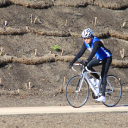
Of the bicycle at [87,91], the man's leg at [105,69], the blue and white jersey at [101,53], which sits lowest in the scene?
the bicycle at [87,91]

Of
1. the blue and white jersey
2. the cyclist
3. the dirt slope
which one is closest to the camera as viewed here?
the cyclist

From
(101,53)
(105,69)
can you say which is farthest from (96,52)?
(105,69)

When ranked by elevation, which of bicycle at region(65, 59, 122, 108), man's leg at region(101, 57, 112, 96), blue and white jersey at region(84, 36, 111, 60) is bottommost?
bicycle at region(65, 59, 122, 108)

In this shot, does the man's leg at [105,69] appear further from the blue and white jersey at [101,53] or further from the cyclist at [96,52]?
the blue and white jersey at [101,53]

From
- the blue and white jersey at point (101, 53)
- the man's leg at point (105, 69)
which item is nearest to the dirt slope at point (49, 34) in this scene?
the man's leg at point (105, 69)

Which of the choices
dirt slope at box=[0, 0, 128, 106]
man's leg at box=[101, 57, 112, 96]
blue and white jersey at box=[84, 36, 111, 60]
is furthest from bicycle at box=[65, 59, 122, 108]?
dirt slope at box=[0, 0, 128, 106]

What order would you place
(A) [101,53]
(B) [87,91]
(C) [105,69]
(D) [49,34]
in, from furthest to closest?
(D) [49,34] → (B) [87,91] → (C) [105,69] → (A) [101,53]

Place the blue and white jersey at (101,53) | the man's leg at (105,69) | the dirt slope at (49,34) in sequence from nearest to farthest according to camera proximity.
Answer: the blue and white jersey at (101,53)
the man's leg at (105,69)
the dirt slope at (49,34)

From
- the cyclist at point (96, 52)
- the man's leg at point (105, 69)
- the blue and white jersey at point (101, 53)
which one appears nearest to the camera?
the cyclist at point (96, 52)

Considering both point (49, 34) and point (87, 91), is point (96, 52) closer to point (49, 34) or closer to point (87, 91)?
point (87, 91)

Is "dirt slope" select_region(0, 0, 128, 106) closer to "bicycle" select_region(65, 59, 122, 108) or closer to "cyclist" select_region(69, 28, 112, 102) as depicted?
"bicycle" select_region(65, 59, 122, 108)

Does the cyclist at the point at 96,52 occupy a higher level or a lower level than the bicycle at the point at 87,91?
higher

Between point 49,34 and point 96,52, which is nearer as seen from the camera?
point 96,52

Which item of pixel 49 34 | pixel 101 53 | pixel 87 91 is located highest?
pixel 101 53
